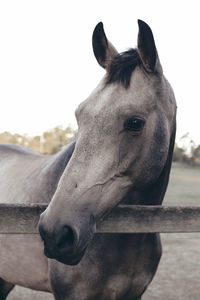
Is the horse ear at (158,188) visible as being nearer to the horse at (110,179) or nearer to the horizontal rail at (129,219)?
the horse at (110,179)

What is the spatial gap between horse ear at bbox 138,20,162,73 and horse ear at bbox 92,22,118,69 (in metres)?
0.19

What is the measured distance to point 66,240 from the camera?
4.66 feet

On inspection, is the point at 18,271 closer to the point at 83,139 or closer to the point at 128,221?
the point at 128,221

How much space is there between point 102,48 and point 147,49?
1.03ft

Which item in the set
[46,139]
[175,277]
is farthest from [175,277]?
[46,139]

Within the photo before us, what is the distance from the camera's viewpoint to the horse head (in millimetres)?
1441

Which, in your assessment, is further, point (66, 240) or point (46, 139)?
A: point (46, 139)

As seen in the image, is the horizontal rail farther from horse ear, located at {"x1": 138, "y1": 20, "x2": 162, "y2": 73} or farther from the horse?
horse ear, located at {"x1": 138, "y1": 20, "x2": 162, "y2": 73}

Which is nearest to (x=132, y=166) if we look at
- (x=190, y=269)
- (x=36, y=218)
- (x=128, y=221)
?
(x=128, y=221)

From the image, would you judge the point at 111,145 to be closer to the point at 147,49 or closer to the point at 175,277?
the point at 147,49

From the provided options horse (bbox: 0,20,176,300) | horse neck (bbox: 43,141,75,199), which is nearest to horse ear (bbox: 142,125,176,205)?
horse (bbox: 0,20,176,300)

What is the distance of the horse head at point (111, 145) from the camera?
1.44 m

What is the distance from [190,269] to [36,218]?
4.01 metres

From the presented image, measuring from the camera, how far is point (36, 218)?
5.56 ft
